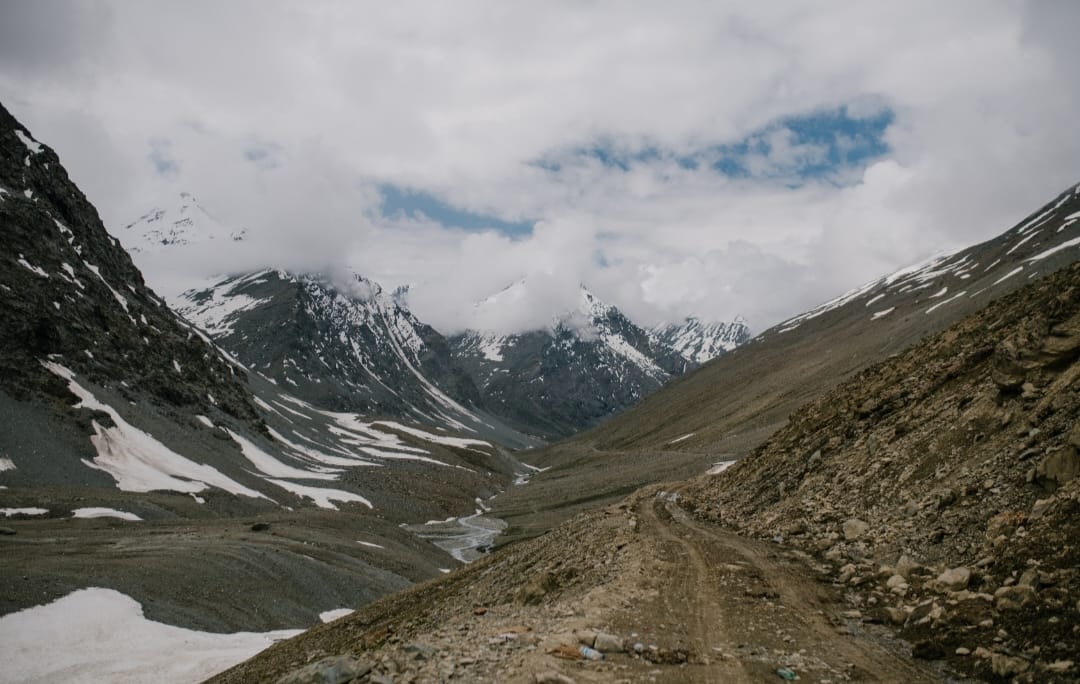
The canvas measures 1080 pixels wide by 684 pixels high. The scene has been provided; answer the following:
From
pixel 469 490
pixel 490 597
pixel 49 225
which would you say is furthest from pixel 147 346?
pixel 490 597

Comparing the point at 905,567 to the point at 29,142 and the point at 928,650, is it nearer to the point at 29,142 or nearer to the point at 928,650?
the point at 928,650

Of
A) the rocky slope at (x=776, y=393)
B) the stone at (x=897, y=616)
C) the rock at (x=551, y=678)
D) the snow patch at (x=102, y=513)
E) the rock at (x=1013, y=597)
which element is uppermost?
the snow patch at (x=102, y=513)

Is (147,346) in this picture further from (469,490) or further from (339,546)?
(339,546)

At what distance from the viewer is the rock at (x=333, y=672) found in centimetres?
1200

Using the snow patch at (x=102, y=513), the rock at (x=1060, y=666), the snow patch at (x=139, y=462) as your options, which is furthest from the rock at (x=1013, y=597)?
the snow patch at (x=139, y=462)

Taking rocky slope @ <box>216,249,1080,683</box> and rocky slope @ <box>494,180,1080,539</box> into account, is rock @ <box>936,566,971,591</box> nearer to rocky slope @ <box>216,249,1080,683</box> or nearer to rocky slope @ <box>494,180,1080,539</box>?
rocky slope @ <box>216,249,1080,683</box>

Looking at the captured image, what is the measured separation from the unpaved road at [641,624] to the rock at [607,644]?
18 cm

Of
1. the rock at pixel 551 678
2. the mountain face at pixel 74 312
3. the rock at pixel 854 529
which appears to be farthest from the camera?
the mountain face at pixel 74 312

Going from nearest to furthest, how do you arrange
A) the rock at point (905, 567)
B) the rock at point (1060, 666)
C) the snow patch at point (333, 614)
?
1. the rock at point (1060, 666)
2. the rock at point (905, 567)
3. the snow patch at point (333, 614)

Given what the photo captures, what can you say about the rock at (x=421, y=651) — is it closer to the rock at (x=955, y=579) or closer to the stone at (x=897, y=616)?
the stone at (x=897, y=616)

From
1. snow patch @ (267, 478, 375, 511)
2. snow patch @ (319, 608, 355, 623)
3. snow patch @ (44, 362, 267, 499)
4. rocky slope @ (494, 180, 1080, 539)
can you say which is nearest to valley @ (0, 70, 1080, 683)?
snow patch @ (319, 608, 355, 623)

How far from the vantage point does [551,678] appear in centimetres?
1044

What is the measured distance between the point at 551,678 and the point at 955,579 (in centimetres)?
908

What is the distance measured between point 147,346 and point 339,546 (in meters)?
79.1
